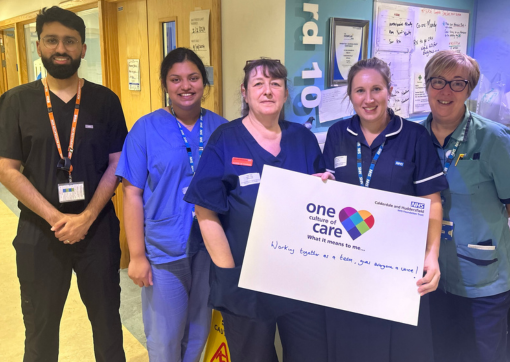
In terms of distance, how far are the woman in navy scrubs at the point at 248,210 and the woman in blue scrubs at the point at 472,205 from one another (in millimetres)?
596

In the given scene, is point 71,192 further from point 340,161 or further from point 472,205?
point 472,205

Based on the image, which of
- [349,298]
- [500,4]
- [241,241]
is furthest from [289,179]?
[500,4]

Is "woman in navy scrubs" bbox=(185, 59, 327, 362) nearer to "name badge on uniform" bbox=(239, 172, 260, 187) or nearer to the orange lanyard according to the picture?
"name badge on uniform" bbox=(239, 172, 260, 187)

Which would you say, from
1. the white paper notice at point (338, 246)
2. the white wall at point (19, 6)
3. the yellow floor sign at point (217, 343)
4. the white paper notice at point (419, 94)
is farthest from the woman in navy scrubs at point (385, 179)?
the white wall at point (19, 6)

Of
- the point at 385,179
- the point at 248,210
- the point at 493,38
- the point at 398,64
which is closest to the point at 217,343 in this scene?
the point at 248,210

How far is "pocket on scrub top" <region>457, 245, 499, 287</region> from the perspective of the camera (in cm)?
163

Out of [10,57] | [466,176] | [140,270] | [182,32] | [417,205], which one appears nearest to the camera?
[417,205]

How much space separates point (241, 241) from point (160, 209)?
43 centimetres

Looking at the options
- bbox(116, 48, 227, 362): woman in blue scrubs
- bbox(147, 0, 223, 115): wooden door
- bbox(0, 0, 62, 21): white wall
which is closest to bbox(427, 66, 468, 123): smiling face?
bbox(116, 48, 227, 362): woman in blue scrubs

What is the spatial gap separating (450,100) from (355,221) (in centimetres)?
66

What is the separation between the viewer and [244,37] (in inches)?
87.6

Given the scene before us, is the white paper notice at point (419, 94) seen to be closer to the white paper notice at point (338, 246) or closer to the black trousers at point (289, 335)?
the white paper notice at point (338, 246)

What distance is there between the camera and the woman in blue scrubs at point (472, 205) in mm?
1610

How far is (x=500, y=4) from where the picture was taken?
9.99ft
